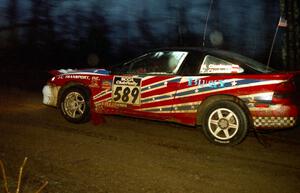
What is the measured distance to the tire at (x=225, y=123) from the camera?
23.9 feet

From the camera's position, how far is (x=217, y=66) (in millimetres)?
7562

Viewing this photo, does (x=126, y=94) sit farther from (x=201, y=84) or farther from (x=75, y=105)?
(x=201, y=84)

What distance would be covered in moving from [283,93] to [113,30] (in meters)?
10.8

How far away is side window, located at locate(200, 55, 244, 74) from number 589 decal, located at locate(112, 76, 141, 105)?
1.15 meters

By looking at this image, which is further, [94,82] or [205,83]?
[94,82]

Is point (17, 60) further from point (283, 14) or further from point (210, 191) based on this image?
point (210, 191)

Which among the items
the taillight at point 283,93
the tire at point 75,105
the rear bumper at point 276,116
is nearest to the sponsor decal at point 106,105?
the tire at point 75,105

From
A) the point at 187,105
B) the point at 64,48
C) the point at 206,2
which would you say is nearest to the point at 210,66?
the point at 187,105

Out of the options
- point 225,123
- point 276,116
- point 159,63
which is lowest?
point 225,123

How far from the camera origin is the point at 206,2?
1598 cm

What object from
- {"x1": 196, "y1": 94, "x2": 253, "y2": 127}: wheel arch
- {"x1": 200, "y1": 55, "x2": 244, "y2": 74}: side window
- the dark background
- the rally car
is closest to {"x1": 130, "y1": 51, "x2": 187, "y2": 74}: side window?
the rally car

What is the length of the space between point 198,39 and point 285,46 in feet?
19.3

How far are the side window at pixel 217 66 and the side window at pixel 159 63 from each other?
43 centimetres

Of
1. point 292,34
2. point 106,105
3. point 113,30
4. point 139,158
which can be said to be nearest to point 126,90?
point 106,105
